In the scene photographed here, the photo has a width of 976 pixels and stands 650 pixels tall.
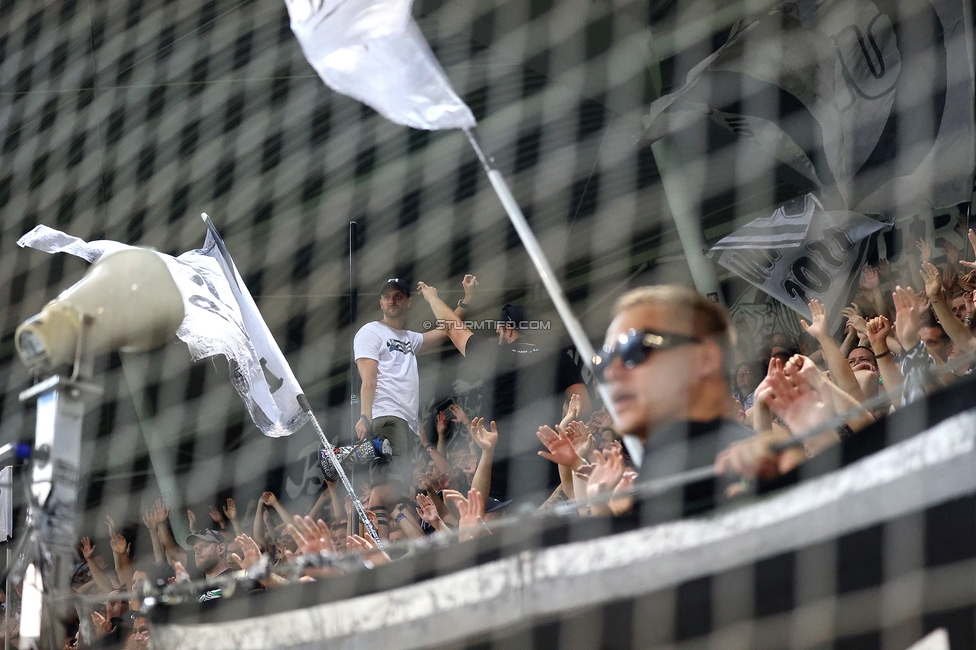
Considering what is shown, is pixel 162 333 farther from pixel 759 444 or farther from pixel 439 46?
pixel 439 46

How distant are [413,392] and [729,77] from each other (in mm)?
1822

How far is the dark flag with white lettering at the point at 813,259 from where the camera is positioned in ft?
13.5

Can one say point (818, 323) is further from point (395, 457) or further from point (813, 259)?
point (395, 457)

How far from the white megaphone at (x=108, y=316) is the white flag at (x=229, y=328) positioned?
1.12m

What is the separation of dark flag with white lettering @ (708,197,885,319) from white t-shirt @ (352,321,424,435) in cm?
141

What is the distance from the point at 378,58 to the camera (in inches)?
84.2

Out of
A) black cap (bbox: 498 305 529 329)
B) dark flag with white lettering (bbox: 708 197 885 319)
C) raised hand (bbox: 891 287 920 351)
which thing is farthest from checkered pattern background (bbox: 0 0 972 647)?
raised hand (bbox: 891 287 920 351)

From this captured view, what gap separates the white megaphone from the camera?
1420mm

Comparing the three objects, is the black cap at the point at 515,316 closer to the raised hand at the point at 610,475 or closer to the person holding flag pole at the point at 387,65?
the person holding flag pole at the point at 387,65

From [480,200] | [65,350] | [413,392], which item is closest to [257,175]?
[480,200]

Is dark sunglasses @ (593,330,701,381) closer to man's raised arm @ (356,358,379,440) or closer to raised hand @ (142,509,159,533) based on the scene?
man's raised arm @ (356,358,379,440)

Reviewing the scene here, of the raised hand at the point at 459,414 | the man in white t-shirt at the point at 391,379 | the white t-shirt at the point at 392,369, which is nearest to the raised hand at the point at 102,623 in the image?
the man in white t-shirt at the point at 391,379

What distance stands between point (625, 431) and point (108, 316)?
0.73 meters

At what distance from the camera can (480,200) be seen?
21.4 feet
